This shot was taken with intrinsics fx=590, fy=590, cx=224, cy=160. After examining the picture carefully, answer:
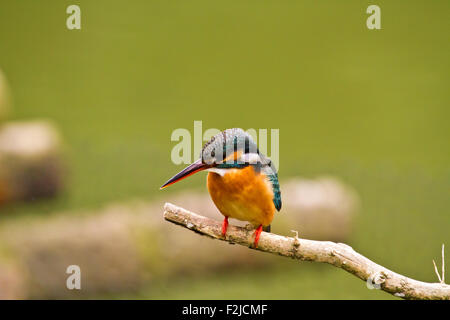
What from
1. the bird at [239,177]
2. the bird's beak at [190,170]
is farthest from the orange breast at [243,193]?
the bird's beak at [190,170]

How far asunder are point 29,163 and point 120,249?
95cm

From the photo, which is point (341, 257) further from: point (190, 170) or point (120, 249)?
point (120, 249)

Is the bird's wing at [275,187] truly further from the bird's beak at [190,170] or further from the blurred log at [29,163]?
the blurred log at [29,163]

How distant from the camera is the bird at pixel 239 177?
3.90 ft

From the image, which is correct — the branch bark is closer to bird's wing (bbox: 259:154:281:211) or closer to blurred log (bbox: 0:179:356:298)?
bird's wing (bbox: 259:154:281:211)

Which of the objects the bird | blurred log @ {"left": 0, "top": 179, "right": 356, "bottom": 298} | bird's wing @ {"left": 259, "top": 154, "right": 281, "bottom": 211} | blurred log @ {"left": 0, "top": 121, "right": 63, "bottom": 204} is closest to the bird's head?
the bird

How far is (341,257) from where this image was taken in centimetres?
129

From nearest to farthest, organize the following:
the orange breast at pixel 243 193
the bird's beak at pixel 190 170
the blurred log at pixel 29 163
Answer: the bird's beak at pixel 190 170 → the orange breast at pixel 243 193 → the blurred log at pixel 29 163

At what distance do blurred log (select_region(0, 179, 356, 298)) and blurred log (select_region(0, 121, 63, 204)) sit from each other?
48 centimetres

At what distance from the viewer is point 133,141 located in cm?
395

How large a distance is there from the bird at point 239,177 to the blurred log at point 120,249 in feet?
3.44

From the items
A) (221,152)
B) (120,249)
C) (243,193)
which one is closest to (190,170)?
(221,152)

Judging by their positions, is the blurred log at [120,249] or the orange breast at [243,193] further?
the blurred log at [120,249]

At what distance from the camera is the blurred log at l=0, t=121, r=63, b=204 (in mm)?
3008
